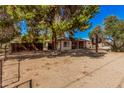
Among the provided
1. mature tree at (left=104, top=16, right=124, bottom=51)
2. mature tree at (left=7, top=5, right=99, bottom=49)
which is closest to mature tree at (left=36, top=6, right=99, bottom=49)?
mature tree at (left=7, top=5, right=99, bottom=49)

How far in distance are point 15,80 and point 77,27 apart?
7.45 m

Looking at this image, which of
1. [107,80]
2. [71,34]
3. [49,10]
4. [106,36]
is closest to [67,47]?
[106,36]

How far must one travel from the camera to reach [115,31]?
20109 mm

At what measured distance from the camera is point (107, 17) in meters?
21.2

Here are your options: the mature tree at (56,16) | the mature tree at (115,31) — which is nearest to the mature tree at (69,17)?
the mature tree at (56,16)

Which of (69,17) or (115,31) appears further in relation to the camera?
(115,31)

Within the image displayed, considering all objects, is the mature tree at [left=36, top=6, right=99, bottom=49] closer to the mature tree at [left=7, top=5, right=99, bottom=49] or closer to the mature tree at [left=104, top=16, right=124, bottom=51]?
the mature tree at [left=7, top=5, right=99, bottom=49]

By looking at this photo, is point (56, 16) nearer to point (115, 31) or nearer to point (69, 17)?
point (69, 17)

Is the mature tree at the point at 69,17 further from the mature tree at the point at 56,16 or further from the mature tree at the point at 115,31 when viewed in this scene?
the mature tree at the point at 115,31

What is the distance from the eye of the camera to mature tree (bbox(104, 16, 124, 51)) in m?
19.9

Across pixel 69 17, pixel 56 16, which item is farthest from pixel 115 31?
pixel 56 16

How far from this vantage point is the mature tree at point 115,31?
19.9 meters

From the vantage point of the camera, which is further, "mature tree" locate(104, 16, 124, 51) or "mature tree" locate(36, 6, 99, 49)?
"mature tree" locate(104, 16, 124, 51)

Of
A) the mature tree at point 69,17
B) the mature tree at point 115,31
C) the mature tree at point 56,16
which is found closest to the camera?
the mature tree at point 56,16
